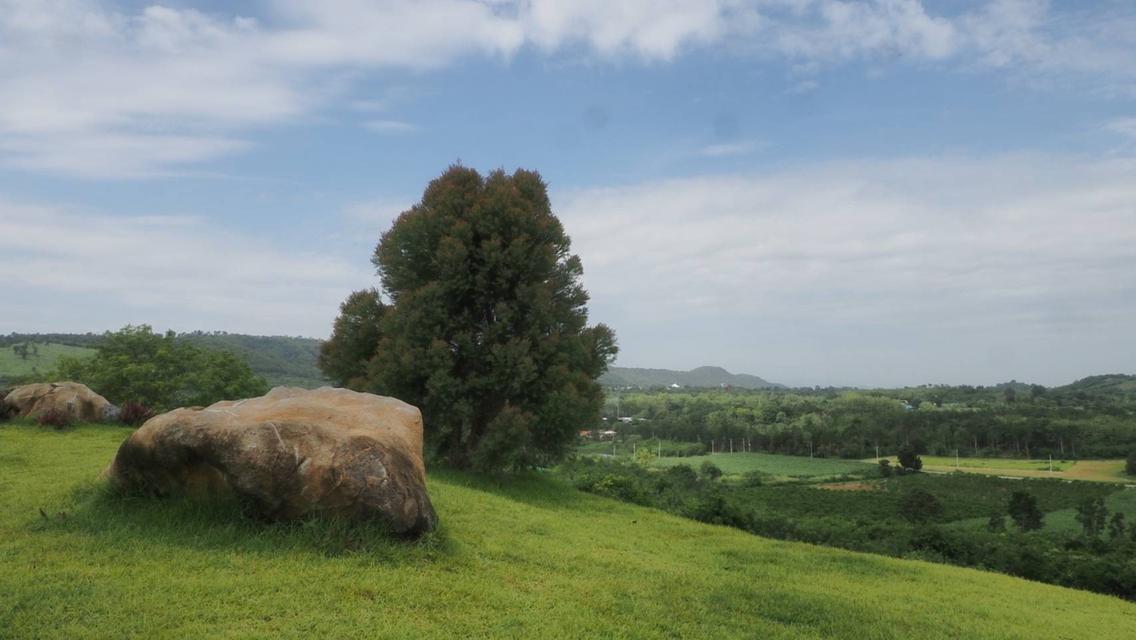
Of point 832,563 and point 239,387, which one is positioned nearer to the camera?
point 832,563

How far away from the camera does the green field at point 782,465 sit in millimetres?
83000

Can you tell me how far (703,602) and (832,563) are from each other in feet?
17.2

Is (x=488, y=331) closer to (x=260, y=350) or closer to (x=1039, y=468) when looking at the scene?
(x=1039, y=468)

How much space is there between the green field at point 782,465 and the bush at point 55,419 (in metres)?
68.8

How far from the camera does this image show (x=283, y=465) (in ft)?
26.1

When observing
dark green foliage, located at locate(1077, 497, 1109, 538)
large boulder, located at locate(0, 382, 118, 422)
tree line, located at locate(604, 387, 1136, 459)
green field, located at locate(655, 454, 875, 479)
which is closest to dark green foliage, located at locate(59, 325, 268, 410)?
large boulder, located at locate(0, 382, 118, 422)

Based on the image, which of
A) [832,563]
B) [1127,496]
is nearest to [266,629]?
[832,563]

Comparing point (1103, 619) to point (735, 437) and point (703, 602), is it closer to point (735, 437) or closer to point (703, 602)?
point (703, 602)

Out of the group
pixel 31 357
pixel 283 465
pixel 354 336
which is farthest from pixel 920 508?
pixel 31 357

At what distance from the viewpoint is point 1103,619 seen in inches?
424

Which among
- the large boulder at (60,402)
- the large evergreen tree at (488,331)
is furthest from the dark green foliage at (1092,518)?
the large boulder at (60,402)

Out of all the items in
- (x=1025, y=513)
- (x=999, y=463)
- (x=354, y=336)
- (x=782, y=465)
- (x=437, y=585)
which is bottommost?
(x=782, y=465)

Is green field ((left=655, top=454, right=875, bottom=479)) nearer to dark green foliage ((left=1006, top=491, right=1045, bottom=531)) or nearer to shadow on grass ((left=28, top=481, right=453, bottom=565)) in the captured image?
dark green foliage ((left=1006, top=491, right=1045, bottom=531))

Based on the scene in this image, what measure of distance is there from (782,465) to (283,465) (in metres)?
90.4
